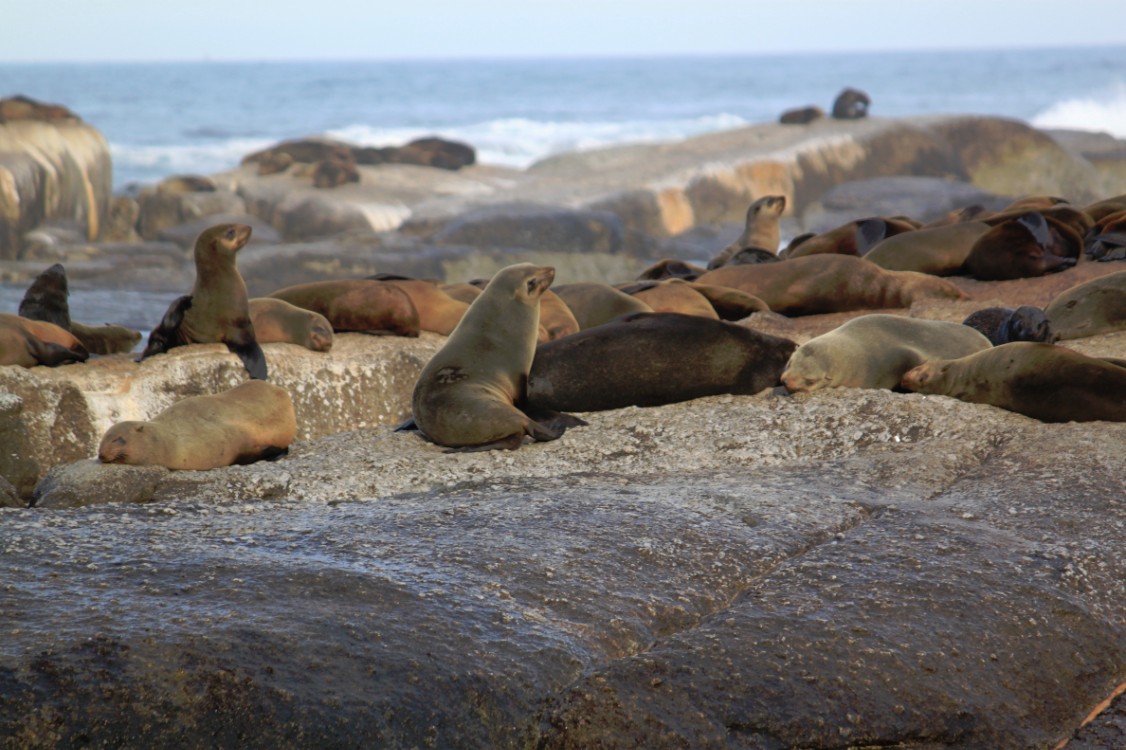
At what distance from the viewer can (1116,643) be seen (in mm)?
2811

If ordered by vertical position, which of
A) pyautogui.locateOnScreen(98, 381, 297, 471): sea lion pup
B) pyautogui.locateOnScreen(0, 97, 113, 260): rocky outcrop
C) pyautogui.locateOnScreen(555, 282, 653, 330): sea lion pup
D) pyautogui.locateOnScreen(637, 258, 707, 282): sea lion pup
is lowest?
pyautogui.locateOnScreen(0, 97, 113, 260): rocky outcrop

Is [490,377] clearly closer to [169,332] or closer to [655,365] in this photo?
[655,365]

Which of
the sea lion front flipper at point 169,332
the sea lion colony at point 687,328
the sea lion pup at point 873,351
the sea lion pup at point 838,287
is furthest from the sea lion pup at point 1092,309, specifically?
the sea lion front flipper at point 169,332

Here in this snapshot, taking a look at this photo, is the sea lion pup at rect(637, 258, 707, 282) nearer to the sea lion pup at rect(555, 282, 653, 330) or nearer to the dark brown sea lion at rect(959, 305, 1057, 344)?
the sea lion pup at rect(555, 282, 653, 330)

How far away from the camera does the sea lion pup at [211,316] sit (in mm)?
6234

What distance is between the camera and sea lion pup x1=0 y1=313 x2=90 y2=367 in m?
5.86

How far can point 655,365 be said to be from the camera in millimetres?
5203

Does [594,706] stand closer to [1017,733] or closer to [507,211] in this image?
[1017,733]

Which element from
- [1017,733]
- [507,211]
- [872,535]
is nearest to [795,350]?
[872,535]

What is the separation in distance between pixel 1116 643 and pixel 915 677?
23.8 inches

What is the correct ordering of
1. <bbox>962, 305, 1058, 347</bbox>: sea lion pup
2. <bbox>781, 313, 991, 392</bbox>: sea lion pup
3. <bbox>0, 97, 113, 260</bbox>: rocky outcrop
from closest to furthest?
<bbox>781, 313, 991, 392</bbox>: sea lion pup → <bbox>962, 305, 1058, 347</bbox>: sea lion pup → <bbox>0, 97, 113, 260</bbox>: rocky outcrop

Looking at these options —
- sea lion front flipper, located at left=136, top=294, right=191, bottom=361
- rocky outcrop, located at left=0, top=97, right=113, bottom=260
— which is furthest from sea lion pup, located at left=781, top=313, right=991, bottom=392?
rocky outcrop, located at left=0, top=97, right=113, bottom=260

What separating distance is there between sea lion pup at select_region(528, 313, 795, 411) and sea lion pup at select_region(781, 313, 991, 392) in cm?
18

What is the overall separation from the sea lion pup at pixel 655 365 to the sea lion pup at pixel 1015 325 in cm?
108
